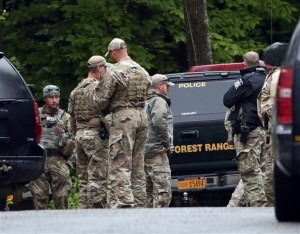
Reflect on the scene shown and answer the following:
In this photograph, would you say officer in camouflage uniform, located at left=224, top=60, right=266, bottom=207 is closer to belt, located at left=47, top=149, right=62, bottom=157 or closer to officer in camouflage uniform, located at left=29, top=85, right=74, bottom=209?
officer in camouflage uniform, located at left=29, top=85, right=74, bottom=209

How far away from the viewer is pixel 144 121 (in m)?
16.8

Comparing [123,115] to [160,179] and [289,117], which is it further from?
[289,117]

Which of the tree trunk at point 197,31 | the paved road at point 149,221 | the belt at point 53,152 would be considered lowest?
the paved road at point 149,221

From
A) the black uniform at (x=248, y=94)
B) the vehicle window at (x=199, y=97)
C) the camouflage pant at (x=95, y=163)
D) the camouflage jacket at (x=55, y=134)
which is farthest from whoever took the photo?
the camouflage jacket at (x=55, y=134)

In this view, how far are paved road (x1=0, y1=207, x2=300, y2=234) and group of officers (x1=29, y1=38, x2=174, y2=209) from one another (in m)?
3.15

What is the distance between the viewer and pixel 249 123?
1786 centimetres

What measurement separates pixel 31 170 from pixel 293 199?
184 inches

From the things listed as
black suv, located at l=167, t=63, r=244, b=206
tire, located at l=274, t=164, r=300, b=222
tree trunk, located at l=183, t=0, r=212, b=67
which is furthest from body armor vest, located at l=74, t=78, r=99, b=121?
tire, located at l=274, t=164, r=300, b=222

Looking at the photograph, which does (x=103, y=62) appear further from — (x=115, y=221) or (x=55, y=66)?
(x=55, y=66)

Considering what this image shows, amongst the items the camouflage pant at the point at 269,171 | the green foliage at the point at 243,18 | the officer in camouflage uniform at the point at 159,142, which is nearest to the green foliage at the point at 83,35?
the green foliage at the point at 243,18

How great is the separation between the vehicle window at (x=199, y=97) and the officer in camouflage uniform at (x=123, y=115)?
2412 mm

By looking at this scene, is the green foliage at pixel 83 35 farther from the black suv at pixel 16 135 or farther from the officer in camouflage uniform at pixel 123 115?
the black suv at pixel 16 135

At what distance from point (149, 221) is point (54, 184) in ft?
27.5

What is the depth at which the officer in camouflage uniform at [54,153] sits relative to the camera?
19.9 metres
